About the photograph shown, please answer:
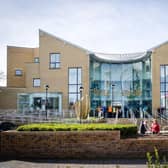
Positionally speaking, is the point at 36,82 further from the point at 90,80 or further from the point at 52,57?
the point at 90,80

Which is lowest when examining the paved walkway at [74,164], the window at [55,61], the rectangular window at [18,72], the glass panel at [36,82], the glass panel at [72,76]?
the paved walkway at [74,164]

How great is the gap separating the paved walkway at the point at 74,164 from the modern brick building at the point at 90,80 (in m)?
27.7

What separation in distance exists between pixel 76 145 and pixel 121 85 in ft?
97.1

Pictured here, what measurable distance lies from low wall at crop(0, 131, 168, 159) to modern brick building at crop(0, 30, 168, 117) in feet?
87.2

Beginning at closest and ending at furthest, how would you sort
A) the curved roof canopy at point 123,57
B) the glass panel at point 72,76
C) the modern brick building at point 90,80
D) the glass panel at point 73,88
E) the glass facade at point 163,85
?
the glass facade at point 163,85, the modern brick building at point 90,80, the curved roof canopy at point 123,57, the glass panel at point 73,88, the glass panel at point 72,76

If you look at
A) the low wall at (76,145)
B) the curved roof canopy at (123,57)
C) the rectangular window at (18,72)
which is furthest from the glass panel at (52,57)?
the low wall at (76,145)

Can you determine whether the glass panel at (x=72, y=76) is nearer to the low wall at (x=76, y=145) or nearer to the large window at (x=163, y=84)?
the large window at (x=163, y=84)

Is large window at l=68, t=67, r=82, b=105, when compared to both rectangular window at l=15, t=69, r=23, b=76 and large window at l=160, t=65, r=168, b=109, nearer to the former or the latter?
rectangular window at l=15, t=69, r=23, b=76

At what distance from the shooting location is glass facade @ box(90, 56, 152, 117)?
42531mm

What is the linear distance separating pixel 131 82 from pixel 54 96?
954cm

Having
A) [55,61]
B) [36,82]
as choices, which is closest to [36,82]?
[36,82]

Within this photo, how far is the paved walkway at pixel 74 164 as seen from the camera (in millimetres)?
12513

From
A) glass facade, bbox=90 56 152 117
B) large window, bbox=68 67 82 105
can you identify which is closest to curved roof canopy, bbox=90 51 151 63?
glass facade, bbox=90 56 152 117

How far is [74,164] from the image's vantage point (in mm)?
12922
